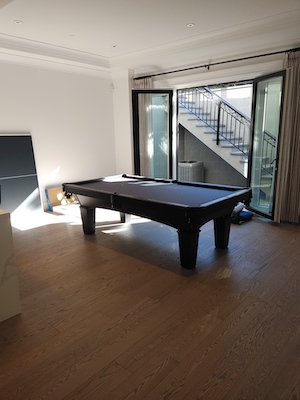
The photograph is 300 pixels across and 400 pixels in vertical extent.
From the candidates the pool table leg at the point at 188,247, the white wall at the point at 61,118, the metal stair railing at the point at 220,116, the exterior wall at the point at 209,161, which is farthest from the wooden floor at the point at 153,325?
the metal stair railing at the point at 220,116

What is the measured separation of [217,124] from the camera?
24.1ft

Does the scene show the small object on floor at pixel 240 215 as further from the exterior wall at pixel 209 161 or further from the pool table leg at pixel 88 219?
the exterior wall at pixel 209 161

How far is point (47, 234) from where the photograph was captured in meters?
4.12

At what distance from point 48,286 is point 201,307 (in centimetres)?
143

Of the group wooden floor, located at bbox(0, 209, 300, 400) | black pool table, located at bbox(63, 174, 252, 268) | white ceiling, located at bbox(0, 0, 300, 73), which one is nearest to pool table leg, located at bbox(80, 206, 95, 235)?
black pool table, located at bbox(63, 174, 252, 268)

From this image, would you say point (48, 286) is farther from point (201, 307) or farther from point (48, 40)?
point (48, 40)

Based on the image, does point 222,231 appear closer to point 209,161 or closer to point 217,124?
point 209,161

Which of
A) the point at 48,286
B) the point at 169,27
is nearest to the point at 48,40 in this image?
the point at 169,27

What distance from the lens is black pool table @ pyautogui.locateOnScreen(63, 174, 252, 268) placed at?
2.77 metres

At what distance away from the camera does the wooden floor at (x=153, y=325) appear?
5.37 ft

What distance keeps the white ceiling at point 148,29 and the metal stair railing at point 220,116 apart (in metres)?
2.43

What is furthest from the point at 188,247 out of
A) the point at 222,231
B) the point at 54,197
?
the point at 54,197

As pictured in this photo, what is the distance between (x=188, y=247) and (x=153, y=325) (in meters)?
0.96

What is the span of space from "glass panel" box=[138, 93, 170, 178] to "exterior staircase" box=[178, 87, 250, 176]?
61.4 inches
